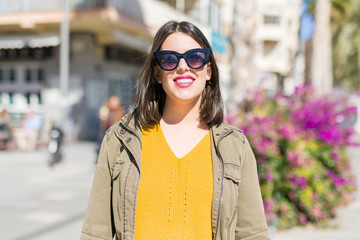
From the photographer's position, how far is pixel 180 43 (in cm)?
191

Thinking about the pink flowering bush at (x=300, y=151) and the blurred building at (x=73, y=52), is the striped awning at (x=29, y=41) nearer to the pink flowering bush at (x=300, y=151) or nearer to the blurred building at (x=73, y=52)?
the blurred building at (x=73, y=52)

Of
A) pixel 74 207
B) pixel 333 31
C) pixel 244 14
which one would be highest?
pixel 333 31

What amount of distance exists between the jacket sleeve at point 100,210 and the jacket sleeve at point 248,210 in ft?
1.87

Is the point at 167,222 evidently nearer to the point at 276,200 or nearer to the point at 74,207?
the point at 276,200

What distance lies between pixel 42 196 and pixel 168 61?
662cm

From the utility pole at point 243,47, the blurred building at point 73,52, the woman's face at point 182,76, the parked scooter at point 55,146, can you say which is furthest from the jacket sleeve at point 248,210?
the blurred building at point 73,52

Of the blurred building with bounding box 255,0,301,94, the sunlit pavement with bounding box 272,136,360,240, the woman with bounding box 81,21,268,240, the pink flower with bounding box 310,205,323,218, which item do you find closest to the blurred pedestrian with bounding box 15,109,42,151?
the sunlit pavement with bounding box 272,136,360,240

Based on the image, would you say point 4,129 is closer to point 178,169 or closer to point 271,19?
point 178,169

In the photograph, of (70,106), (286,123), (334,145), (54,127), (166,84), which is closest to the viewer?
(166,84)

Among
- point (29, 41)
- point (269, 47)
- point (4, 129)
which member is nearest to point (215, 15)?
point (29, 41)

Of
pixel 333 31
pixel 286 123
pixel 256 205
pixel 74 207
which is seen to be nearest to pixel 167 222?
pixel 256 205

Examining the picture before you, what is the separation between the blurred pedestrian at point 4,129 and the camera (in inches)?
548

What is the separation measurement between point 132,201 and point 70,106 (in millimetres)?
16982

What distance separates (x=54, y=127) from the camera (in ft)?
37.9
